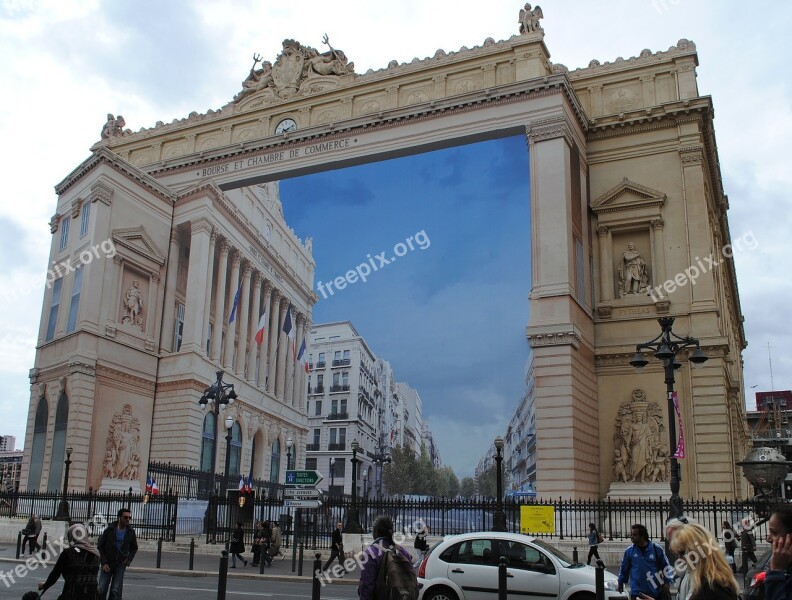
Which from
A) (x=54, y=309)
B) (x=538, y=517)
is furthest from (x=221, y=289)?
(x=538, y=517)

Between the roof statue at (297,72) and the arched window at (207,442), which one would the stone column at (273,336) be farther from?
the roof statue at (297,72)

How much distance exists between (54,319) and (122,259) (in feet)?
14.9

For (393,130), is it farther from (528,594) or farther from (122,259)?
(528,594)

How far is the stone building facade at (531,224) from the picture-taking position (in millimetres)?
31891

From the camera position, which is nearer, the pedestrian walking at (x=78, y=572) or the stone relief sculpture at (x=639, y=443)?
the pedestrian walking at (x=78, y=572)

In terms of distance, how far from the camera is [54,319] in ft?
131

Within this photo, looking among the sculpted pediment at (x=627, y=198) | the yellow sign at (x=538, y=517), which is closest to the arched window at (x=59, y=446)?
the yellow sign at (x=538, y=517)

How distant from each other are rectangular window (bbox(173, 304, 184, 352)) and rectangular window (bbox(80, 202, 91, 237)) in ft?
22.5

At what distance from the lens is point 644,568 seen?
29.6 ft

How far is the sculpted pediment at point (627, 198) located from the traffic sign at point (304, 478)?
20.2 metres

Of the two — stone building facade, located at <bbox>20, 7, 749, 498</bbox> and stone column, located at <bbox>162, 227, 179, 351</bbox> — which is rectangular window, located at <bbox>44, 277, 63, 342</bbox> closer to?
stone building facade, located at <bbox>20, 7, 749, 498</bbox>

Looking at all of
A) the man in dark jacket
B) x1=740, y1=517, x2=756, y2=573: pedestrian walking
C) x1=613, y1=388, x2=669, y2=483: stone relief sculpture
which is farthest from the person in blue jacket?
x1=613, y1=388, x2=669, y2=483: stone relief sculpture

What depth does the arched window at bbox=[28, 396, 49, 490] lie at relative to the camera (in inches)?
1457

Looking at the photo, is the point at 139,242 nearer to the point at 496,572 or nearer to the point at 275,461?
the point at 275,461
